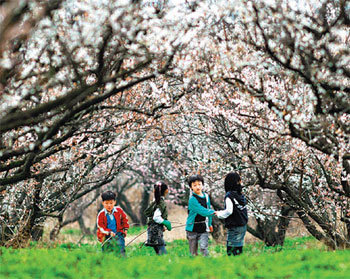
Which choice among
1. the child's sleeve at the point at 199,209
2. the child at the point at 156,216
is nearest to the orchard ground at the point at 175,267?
the child's sleeve at the point at 199,209

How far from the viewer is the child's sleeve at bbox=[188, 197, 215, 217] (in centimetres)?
806

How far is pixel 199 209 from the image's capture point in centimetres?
812

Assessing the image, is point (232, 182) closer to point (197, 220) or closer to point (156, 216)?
point (197, 220)

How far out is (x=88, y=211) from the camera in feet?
125

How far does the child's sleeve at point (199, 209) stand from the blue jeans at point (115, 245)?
4.85 ft

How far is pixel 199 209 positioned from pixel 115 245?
1.71 meters

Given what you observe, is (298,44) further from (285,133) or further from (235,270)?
(235,270)

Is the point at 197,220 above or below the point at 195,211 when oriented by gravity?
below

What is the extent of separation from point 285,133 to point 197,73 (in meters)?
1.98

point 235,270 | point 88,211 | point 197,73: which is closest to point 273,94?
point 197,73

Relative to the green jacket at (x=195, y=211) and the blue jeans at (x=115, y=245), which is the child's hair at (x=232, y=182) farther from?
the blue jeans at (x=115, y=245)

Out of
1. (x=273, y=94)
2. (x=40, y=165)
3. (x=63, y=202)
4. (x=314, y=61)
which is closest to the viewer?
(x=314, y=61)

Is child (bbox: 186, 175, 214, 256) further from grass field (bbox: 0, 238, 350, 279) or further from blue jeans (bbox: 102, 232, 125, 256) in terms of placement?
grass field (bbox: 0, 238, 350, 279)

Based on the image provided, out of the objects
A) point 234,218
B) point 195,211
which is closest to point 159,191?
point 195,211
